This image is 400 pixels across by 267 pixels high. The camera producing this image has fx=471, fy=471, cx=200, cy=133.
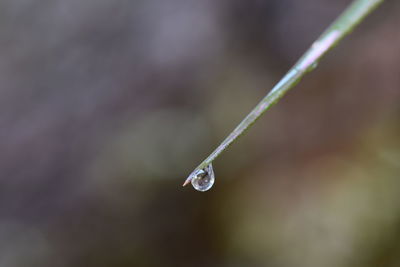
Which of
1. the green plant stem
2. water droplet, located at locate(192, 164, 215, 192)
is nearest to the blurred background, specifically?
water droplet, located at locate(192, 164, 215, 192)

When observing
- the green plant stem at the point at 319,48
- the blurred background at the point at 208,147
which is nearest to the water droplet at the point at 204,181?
the green plant stem at the point at 319,48

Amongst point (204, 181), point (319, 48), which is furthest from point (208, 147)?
point (319, 48)

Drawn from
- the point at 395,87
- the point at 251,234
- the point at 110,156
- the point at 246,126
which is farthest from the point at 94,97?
the point at 246,126

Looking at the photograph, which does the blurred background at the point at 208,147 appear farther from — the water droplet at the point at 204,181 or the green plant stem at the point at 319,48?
the green plant stem at the point at 319,48

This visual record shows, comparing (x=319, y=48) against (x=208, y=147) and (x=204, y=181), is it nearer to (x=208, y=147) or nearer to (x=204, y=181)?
(x=204, y=181)

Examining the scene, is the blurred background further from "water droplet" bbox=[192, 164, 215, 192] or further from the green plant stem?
the green plant stem
